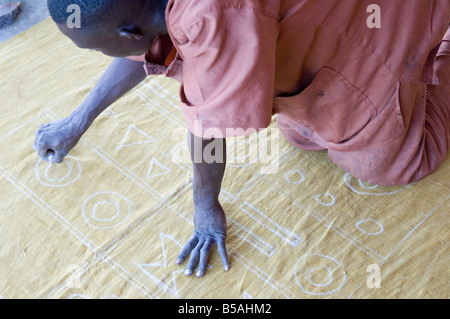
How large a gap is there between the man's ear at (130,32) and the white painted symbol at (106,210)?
651 millimetres

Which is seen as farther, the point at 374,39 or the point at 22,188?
the point at 22,188

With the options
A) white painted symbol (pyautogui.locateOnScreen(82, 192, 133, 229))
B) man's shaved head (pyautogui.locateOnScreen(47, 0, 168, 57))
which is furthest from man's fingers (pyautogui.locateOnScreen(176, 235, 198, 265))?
man's shaved head (pyautogui.locateOnScreen(47, 0, 168, 57))

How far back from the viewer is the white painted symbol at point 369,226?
1579 mm

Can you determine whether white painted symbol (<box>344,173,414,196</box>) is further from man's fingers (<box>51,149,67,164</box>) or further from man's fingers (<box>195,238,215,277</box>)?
man's fingers (<box>51,149,67,164</box>)

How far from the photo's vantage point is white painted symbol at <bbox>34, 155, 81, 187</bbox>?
1694mm

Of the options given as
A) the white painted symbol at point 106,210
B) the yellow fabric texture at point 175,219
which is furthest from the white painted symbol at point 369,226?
the white painted symbol at point 106,210

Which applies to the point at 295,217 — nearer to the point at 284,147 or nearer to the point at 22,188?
the point at 284,147

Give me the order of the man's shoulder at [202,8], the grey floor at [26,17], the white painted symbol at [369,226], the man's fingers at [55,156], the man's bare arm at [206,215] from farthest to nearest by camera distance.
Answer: the grey floor at [26,17] → the man's fingers at [55,156] → the white painted symbol at [369,226] → the man's bare arm at [206,215] → the man's shoulder at [202,8]

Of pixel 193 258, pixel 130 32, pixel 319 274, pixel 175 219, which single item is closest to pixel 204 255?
pixel 193 258

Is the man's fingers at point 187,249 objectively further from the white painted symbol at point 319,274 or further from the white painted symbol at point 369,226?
the white painted symbol at point 369,226

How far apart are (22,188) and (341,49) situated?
3.26 feet

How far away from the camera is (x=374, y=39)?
128cm

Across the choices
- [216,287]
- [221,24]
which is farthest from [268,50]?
[216,287]

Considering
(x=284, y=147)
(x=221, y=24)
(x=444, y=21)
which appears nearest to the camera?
(x=221, y=24)
